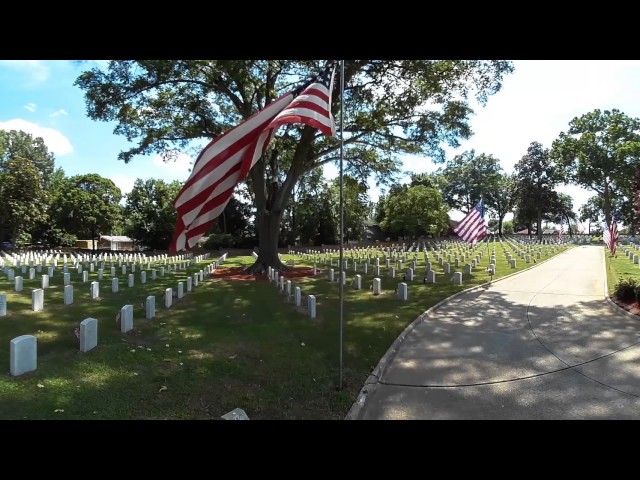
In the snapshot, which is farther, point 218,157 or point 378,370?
point 378,370

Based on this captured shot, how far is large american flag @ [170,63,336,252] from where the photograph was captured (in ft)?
16.8

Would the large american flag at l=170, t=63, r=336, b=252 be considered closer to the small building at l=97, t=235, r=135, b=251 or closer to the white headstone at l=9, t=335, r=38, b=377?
the white headstone at l=9, t=335, r=38, b=377

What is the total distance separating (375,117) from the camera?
1969 centimetres

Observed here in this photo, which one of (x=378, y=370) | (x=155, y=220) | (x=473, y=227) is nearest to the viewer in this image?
(x=378, y=370)

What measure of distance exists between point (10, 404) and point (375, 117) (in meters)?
18.3

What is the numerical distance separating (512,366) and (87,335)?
277 inches

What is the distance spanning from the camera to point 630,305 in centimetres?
1042

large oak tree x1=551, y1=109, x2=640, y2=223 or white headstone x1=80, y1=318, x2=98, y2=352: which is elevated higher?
large oak tree x1=551, y1=109, x2=640, y2=223

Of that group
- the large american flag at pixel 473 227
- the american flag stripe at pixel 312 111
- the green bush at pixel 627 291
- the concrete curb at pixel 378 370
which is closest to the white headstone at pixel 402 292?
the concrete curb at pixel 378 370

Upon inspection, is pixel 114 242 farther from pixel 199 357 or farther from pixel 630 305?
pixel 630 305

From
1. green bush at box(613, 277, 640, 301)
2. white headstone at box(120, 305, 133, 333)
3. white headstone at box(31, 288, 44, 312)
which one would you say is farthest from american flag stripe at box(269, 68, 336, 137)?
green bush at box(613, 277, 640, 301)

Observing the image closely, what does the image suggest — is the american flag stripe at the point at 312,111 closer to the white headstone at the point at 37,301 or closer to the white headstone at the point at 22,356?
the white headstone at the point at 22,356

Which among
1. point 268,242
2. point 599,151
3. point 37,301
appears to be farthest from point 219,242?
point 599,151

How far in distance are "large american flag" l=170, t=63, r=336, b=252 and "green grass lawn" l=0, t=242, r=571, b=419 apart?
6.51ft
